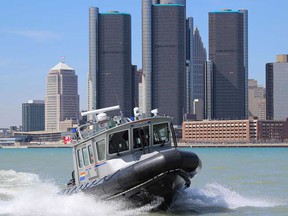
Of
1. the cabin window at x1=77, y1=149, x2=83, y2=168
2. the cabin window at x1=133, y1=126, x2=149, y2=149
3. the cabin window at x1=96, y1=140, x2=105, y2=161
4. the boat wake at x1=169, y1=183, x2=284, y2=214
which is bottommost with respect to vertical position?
the boat wake at x1=169, y1=183, x2=284, y2=214

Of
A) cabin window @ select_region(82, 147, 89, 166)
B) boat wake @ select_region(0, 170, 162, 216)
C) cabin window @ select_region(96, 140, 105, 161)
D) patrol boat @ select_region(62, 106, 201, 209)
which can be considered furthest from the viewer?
cabin window @ select_region(82, 147, 89, 166)

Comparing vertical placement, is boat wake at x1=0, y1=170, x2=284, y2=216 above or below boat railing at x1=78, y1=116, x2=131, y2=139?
below

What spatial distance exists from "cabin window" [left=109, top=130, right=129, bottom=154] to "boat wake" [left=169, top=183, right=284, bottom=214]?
292 centimetres

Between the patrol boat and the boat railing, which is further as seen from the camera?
the boat railing

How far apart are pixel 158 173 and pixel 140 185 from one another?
767 mm

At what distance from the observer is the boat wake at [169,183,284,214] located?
2703cm

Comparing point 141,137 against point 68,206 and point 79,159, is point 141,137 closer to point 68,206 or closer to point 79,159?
point 79,159

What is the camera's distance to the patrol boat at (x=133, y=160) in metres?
23.9

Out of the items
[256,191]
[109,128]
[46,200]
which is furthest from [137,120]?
[256,191]

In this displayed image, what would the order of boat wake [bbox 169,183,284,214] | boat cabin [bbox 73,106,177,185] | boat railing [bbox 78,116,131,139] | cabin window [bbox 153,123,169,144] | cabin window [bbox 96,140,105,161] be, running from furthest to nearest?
boat wake [bbox 169,183,284,214] < boat railing [bbox 78,116,131,139] < cabin window [bbox 153,123,169,144] < cabin window [bbox 96,140,105,161] < boat cabin [bbox 73,106,177,185]

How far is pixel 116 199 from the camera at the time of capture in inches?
974

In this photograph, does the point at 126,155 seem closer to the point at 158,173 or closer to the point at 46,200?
the point at 158,173

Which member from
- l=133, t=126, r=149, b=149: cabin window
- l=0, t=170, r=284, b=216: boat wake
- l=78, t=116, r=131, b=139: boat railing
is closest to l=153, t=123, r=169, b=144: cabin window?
l=133, t=126, r=149, b=149: cabin window

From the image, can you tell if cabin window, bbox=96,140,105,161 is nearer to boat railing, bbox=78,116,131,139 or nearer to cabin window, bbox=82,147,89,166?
boat railing, bbox=78,116,131,139
